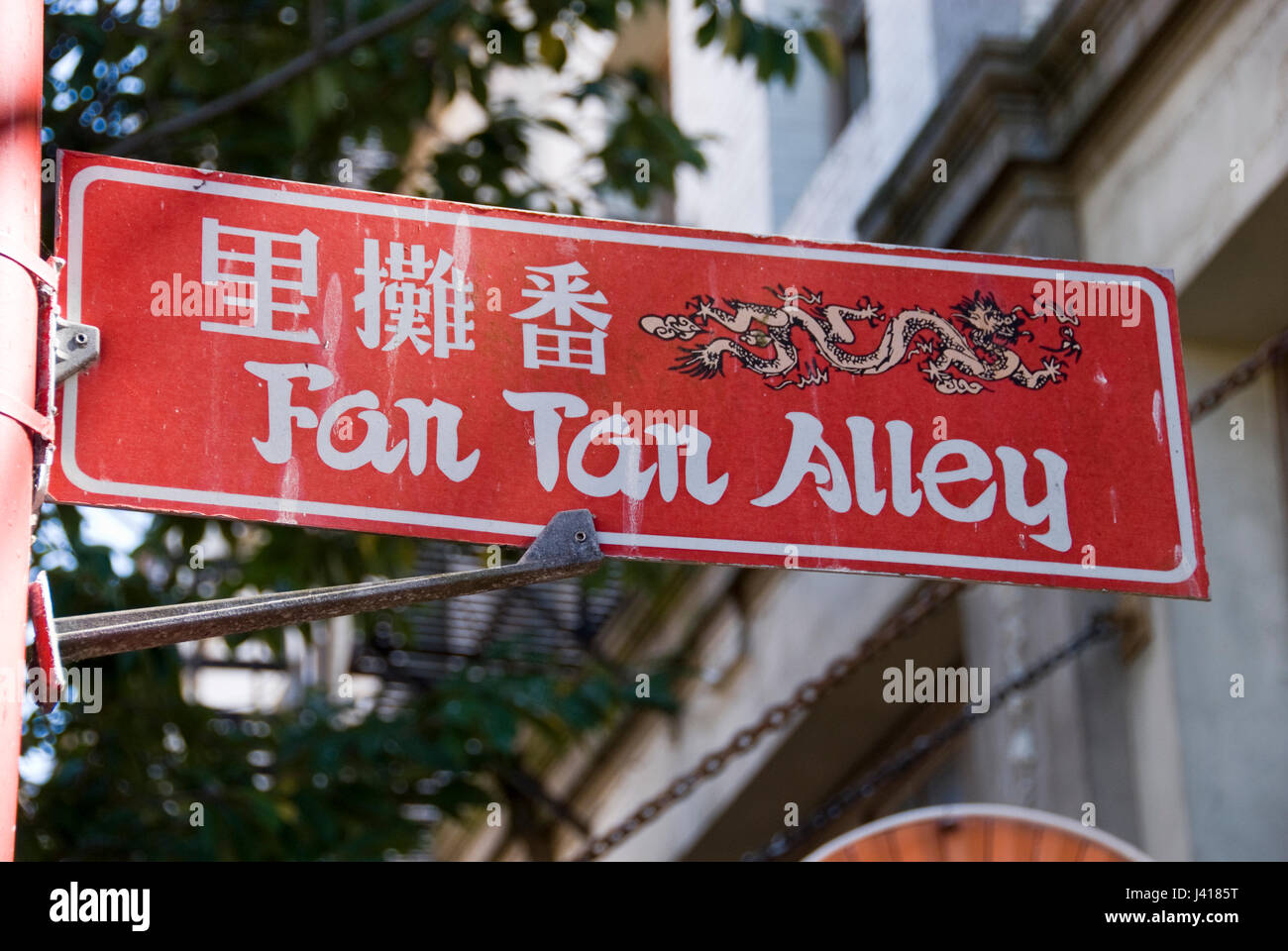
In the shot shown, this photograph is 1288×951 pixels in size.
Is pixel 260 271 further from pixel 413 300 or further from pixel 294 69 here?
pixel 294 69

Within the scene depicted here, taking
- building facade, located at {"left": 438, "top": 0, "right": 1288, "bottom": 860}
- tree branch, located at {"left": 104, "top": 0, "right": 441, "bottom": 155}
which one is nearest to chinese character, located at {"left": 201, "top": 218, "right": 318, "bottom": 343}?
tree branch, located at {"left": 104, "top": 0, "right": 441, "bottom": 155}

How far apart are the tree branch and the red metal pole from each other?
4101mm

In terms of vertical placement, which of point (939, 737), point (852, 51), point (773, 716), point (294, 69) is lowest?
point (939, 737)

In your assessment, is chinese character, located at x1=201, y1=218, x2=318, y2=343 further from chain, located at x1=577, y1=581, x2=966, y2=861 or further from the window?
the window

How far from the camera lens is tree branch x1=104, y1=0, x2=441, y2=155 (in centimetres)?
646

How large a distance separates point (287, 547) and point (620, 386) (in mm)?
5006

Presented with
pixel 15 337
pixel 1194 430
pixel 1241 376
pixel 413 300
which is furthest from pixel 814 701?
pixel 15 337

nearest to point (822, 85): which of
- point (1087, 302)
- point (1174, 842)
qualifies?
point (1174, 842)

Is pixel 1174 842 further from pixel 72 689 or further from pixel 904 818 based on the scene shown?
pixel 72 689

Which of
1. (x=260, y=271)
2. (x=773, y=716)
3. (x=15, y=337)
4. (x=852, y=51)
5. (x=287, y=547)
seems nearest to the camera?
(x=15, y=337)

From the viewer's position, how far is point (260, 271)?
2.61m

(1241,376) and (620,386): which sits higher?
(1241,376)

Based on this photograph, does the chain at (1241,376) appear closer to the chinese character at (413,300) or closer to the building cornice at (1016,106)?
the building cornice at (1016,106)

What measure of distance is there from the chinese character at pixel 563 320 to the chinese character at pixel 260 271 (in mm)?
331
